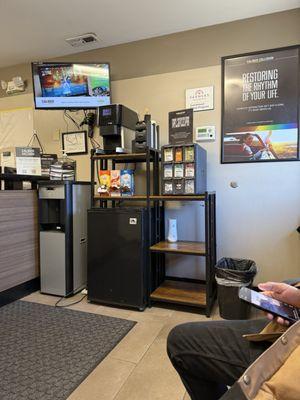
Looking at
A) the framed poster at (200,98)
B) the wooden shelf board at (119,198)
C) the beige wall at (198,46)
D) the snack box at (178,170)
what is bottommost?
the wooden shelf board at (119,198)

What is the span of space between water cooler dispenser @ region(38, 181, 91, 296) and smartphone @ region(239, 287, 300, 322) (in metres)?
2.01

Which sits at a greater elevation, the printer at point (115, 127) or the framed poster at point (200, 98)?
the framed poster at point (200, 98)

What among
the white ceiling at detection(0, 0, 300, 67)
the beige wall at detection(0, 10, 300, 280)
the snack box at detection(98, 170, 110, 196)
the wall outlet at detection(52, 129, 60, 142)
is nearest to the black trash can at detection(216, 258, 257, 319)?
the beige wall at detection(0, 10, 300, 280)

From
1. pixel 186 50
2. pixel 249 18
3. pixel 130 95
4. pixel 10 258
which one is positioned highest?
pixel 249 18

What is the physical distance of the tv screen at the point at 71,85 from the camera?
3027mm

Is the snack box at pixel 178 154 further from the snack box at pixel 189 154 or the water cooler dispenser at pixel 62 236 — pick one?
the water cooler dispenser at pixel 62 236

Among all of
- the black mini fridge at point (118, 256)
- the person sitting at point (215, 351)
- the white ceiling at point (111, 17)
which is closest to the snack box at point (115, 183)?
the black mini fridge at point (118, 256)

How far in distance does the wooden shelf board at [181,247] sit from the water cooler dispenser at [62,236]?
0.80 meters

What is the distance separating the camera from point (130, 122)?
2.78m

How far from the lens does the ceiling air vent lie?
3.03 m

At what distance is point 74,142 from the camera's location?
11.2ft

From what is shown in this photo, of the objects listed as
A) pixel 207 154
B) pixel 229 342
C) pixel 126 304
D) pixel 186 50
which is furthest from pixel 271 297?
pixel 186 50

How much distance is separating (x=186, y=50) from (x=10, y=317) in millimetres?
2946

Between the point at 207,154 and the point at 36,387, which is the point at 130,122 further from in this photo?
the point at 36,387
